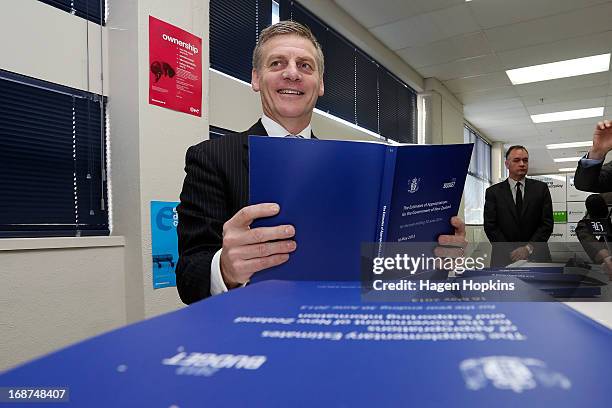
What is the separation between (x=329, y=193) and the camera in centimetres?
79

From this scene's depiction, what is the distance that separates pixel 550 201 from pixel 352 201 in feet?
10.7

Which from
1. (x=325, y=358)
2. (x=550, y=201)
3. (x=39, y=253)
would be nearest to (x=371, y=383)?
(x=325, y=358)

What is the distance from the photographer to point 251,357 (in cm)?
23

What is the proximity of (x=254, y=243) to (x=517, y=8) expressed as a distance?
4.48m

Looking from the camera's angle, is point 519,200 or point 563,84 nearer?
point 519,200

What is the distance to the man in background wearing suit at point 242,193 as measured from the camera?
0.78 metres

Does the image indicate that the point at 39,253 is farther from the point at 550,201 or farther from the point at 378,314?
the point at 550,201

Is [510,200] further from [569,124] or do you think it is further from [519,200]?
[569,124]

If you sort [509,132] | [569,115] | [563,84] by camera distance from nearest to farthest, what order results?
[563,84]
[569,115]
[509,132]

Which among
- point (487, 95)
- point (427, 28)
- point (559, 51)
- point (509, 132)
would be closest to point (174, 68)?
point (427, 28)

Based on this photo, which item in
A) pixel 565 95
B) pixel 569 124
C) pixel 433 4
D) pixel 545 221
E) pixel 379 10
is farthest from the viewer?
pixel 569 124

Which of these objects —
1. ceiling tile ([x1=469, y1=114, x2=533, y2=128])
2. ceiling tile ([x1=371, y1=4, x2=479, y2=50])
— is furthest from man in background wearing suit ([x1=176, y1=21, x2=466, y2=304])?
ceiling tile ([x1=469, y1=114, x2=533, y2=128])

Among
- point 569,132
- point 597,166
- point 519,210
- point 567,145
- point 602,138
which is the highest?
point 569,132

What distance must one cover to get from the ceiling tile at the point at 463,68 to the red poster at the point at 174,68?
4.11m
